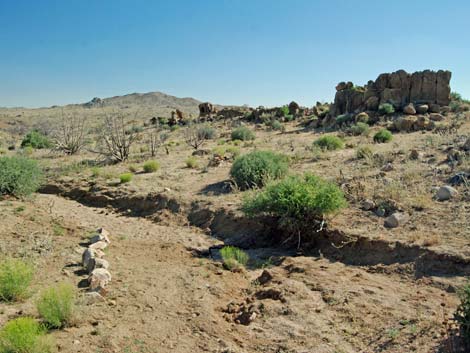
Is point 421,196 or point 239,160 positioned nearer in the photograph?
point 421,196

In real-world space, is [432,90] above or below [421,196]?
above

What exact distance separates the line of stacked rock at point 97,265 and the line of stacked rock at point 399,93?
1715 cm

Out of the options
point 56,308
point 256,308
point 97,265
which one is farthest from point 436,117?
point 56,308

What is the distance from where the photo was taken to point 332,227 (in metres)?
7.09

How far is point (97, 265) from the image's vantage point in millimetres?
6125

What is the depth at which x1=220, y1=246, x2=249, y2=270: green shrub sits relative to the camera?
21.5 ft

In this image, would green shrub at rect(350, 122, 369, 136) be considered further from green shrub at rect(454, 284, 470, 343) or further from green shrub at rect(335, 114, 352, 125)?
green shrub at rect(454, 284, 470, 343)

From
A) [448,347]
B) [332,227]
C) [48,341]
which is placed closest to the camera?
[448,347]

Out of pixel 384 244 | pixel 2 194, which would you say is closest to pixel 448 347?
pixel 384 244

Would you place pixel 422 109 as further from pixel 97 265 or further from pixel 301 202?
pixel 97 265

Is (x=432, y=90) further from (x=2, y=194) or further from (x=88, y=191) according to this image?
(x=2, y=194)

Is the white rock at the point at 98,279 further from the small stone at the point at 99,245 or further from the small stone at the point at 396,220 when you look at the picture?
the small stone at the point at 396,220

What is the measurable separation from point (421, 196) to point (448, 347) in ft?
13.8

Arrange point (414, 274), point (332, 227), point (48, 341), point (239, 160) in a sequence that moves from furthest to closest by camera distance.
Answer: point (239, 160), point (332, 227), point (414, 274), point (48, 341)
